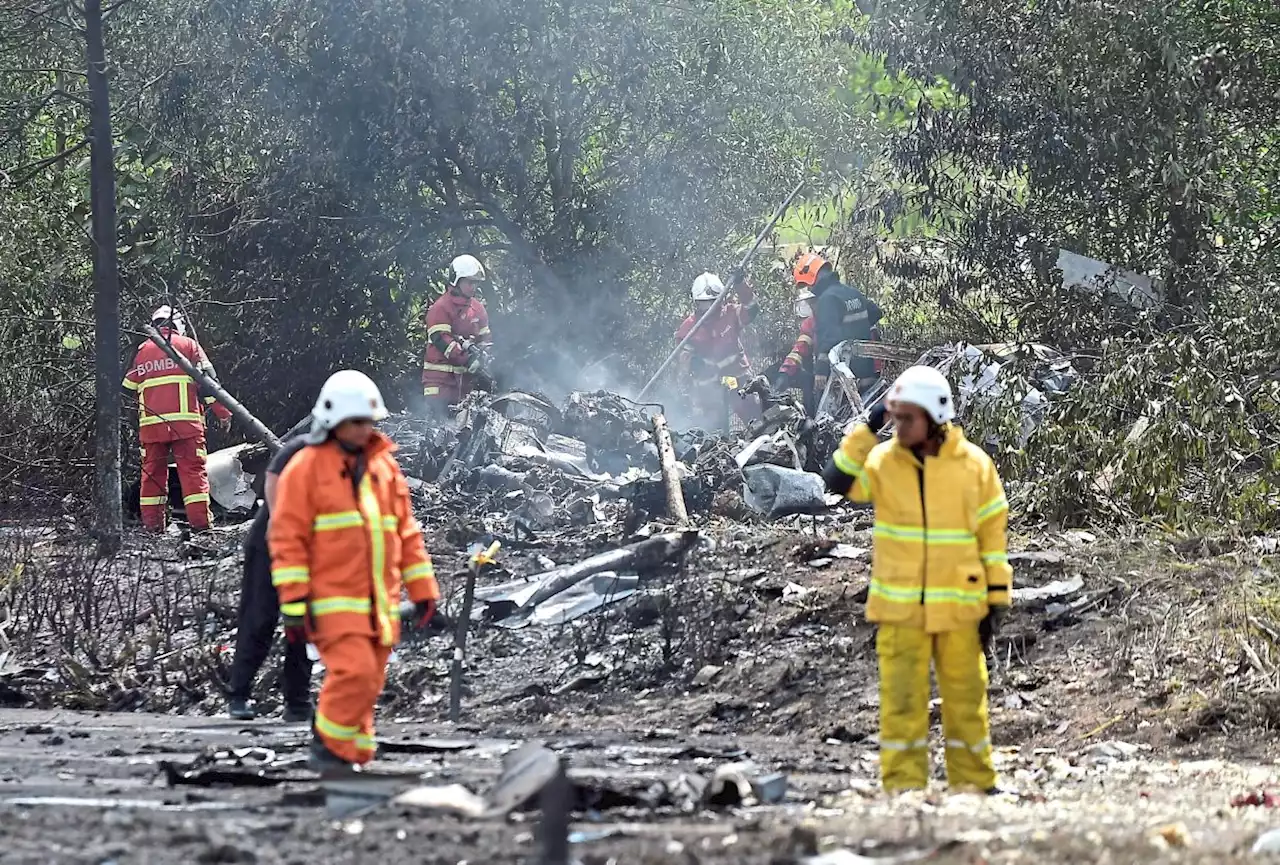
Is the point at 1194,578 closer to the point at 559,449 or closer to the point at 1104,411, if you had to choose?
the point at 1104,411

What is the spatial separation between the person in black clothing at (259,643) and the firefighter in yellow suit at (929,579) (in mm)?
3098

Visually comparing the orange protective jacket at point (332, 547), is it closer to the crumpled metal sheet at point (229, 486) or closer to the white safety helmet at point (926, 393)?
the white safety helmet at point (926, 393)

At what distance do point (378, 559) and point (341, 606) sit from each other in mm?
244

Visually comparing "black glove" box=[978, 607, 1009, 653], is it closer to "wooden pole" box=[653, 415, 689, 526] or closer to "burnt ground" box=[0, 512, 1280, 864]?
"burnt ground" box=[0, 512, 1280, 864]

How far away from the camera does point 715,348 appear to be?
19.2 m

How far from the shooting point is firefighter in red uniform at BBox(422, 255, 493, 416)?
17203 mm

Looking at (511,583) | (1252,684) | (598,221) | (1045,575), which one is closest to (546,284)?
(598,221)

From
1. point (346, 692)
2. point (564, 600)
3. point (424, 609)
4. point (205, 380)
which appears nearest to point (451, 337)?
point (205, 380)

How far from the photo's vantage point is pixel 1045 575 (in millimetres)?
10102

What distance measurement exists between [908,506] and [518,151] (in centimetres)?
1322

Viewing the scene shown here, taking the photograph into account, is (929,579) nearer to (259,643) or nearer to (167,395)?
(259,643)

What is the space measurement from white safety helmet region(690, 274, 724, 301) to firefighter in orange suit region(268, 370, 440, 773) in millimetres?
12574

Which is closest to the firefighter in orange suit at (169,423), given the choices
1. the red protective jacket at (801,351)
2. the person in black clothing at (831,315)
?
the red protective jacket at (801,351)

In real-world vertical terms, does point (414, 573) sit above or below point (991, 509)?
below
